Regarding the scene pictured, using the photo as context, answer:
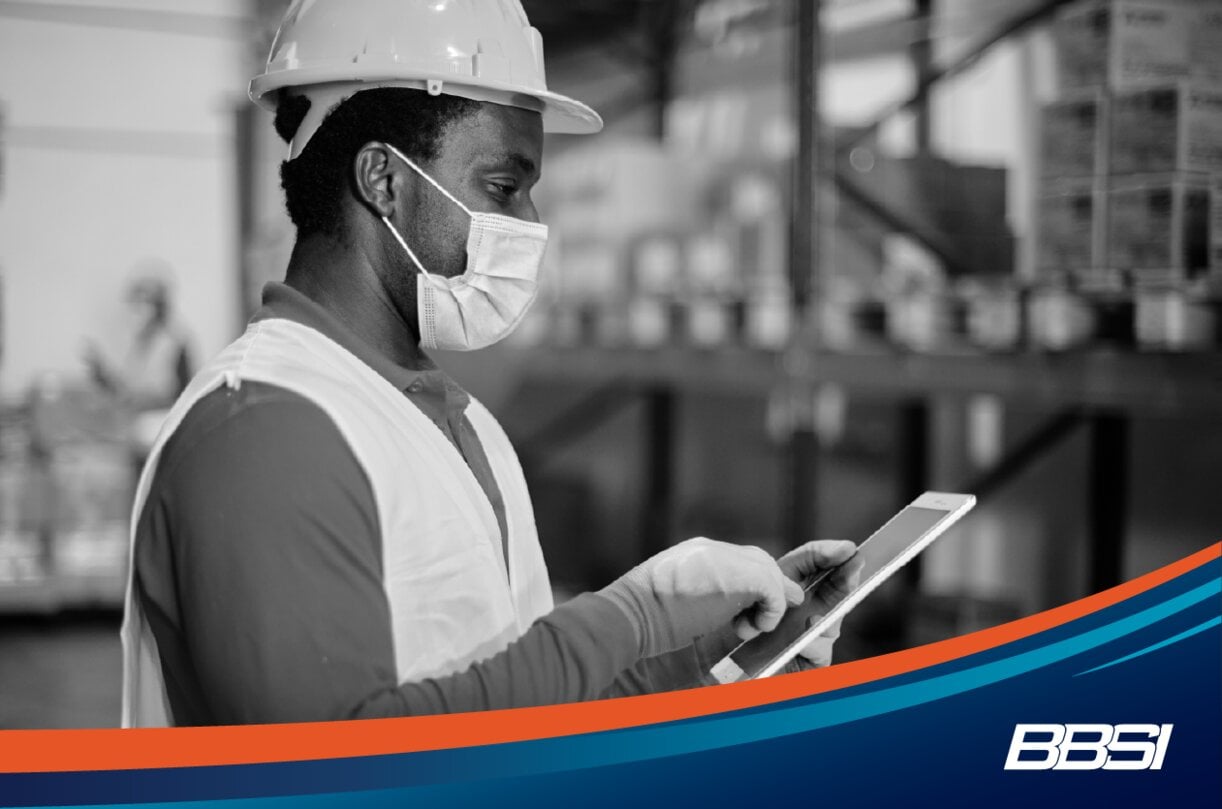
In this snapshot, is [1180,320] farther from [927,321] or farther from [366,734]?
[366,734]

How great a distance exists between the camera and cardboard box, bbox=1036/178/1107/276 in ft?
9.30

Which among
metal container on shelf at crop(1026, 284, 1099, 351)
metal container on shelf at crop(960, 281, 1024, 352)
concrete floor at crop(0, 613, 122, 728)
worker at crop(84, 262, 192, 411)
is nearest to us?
metal container on shelf at crop(1026, 284, 1099, 351)

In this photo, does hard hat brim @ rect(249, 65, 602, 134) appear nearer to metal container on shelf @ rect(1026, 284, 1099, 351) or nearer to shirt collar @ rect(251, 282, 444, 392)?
shirt collar @ rect(251, 282, 444, 392)

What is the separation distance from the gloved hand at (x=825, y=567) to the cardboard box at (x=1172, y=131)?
1671 mm

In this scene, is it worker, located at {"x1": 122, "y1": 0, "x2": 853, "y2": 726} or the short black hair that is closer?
worker, located at {"x1": 122, "y1": 0, "x2": 853, "y2": 726}

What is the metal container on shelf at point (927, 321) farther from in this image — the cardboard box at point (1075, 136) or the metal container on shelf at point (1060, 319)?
the cardboard box at point (1075, 136)

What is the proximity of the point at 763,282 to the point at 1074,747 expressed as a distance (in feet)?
8.42

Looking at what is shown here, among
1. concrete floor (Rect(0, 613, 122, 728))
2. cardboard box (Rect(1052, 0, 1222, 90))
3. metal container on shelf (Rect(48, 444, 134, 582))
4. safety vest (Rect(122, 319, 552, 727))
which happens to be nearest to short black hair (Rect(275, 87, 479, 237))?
safety vest (Rect(122, 319, 552, 727))

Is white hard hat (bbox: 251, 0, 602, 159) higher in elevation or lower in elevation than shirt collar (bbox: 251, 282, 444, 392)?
higher

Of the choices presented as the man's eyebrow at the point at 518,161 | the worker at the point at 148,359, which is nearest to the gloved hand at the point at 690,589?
the man's eyebrow at the point at 518,161

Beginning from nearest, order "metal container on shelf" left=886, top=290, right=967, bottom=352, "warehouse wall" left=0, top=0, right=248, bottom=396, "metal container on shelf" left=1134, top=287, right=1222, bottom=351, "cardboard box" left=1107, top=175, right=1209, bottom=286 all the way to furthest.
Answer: "metal container on shelf" left=1134, top=287, right=1222, bottom=351 → "cardboard box" left=1107, top=175, right=1209, bottom=286 → "metal container on shelf" left=886, top=290, right=967, bottom=352 → "warehouse wall" left=0, top=0, right=248, bottom=396

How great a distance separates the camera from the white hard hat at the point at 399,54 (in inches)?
50.2

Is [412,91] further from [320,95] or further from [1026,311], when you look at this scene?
[1026,311]

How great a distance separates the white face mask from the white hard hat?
0.11 metres
